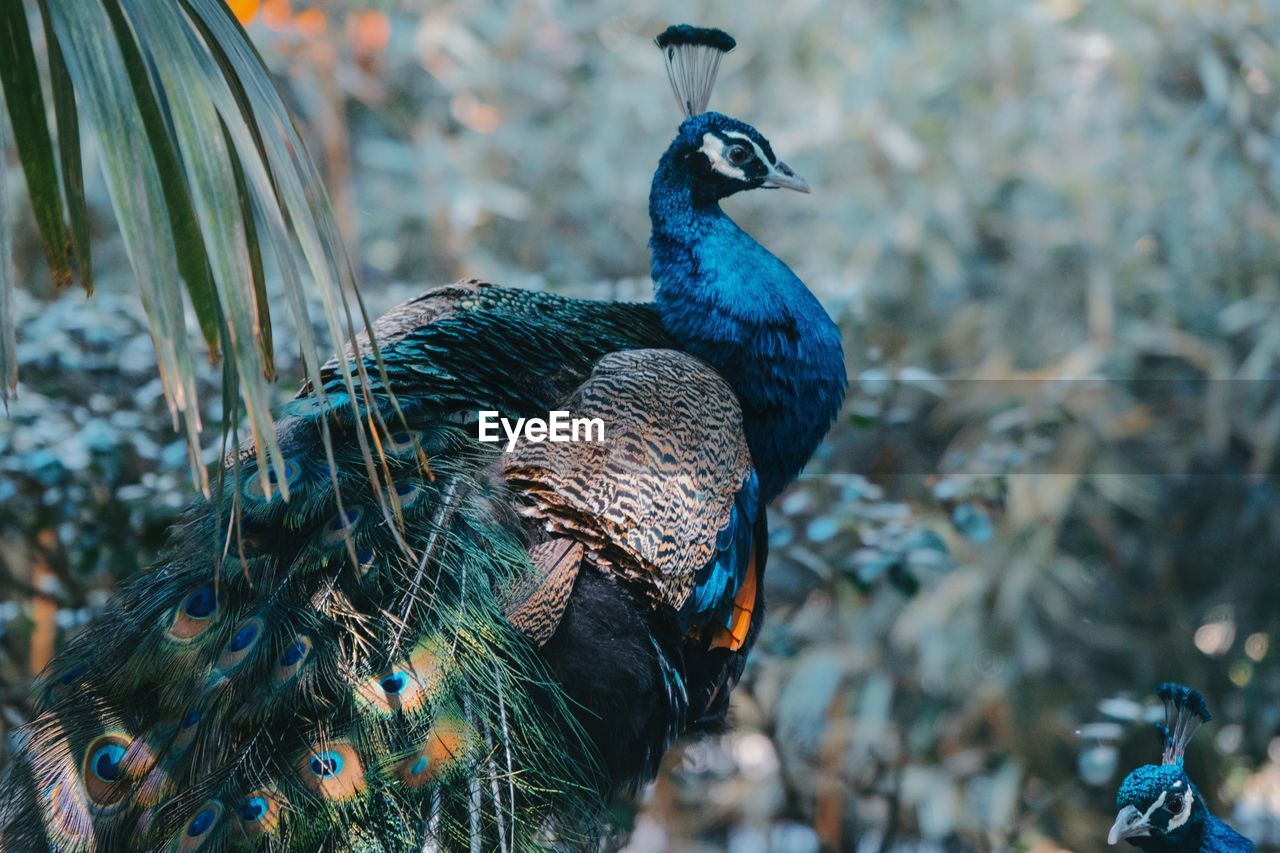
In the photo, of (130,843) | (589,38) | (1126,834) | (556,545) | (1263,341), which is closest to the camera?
(130,843)

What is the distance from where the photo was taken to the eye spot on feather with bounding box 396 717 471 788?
1235 mm

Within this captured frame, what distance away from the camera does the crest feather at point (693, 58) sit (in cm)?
194

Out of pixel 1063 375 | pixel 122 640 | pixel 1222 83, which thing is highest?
pixel 1222 83

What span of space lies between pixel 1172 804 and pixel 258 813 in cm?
112

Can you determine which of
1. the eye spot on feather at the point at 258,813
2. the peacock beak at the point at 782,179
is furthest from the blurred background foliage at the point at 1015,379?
the eye spot on feather at the point at 258,813

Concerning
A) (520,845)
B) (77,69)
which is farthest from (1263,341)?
(77,69)

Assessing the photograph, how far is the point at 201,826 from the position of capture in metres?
1.15

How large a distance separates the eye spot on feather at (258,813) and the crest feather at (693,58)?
3.97ft

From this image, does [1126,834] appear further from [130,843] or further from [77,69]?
[77,69]

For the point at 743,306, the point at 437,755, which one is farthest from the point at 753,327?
the point at 437,755

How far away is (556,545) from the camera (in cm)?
143

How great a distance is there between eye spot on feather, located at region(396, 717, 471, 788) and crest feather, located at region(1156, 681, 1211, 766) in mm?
918

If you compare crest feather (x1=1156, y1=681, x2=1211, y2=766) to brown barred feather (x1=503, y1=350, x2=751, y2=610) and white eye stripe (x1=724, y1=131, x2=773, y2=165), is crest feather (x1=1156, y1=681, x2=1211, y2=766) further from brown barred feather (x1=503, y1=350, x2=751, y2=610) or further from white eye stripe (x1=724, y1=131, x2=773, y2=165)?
white eye stripe (x1=724, y1=131, x2=773, y2=165)

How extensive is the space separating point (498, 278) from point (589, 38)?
87cm
